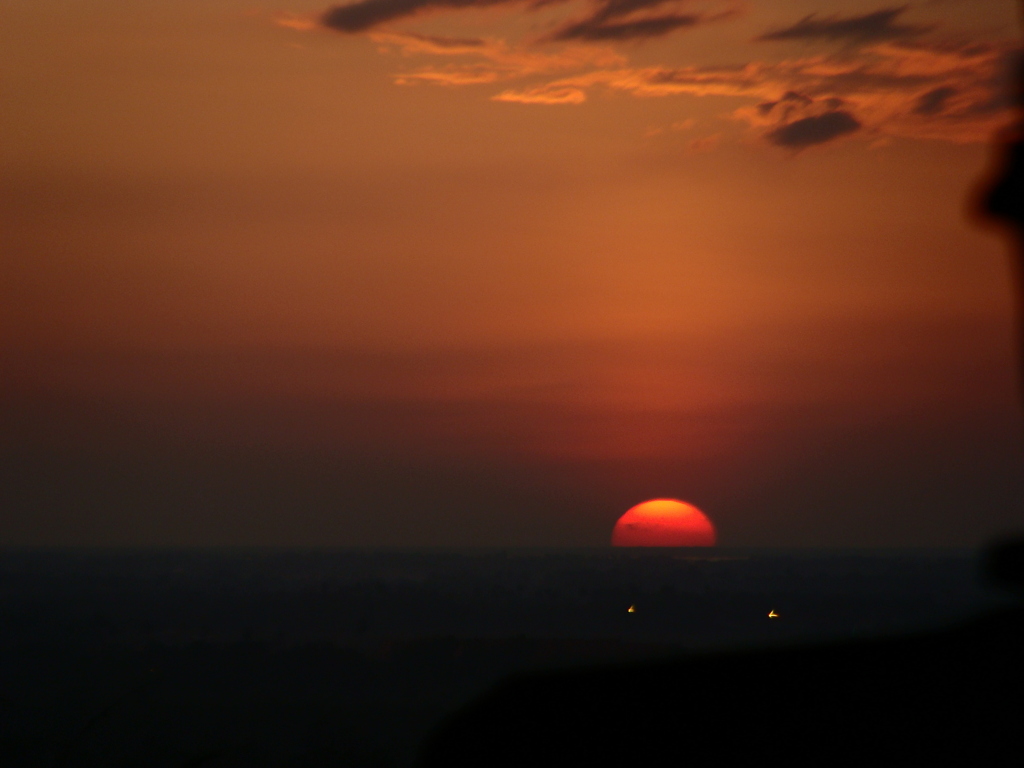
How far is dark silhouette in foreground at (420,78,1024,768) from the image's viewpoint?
3.68 meters

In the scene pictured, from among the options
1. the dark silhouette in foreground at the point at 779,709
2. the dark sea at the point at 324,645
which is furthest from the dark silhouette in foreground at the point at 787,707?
the dark sea at the point at 324,645

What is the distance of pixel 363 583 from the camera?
194500 millimetres

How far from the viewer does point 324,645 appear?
4112 inches

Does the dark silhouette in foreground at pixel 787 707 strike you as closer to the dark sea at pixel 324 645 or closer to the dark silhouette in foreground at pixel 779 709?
the dark silhouette in foreground at pixel 779 709

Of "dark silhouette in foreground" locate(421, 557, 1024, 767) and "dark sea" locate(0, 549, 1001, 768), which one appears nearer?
"dark silhouette in foreground" locate(421, 557, 1024, 767)

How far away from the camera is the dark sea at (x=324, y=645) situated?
61781mm

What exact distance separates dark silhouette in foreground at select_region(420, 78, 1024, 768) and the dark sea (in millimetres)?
292

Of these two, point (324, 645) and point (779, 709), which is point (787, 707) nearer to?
point (779, 709)

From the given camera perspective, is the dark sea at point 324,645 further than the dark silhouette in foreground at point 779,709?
Yes

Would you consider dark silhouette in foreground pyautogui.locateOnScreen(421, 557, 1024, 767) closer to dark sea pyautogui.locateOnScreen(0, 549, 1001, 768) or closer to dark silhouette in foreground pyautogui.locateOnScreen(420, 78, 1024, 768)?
dark silhouette in foreground pyautogui.locateOnScreen(420, 78, 1024, 768)

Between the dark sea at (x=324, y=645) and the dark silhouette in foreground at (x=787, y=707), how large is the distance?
0.29m

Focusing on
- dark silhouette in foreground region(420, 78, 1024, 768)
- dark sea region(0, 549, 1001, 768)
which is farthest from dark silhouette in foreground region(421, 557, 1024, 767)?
dark sea region(0, 549, 1001, 768)

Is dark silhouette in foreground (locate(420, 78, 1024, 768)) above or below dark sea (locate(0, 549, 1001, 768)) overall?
below

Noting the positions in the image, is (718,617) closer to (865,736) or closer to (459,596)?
(459,596)
